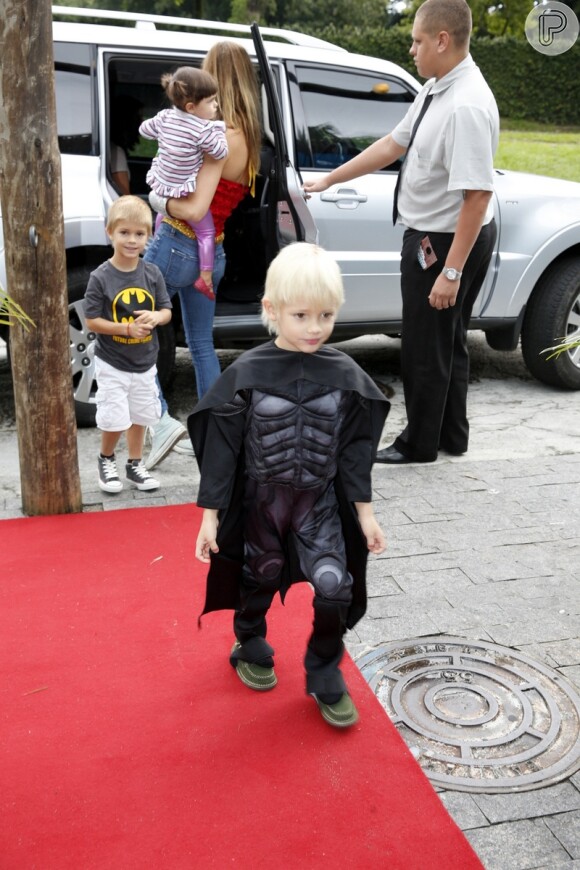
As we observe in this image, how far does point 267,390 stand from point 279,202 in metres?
2.67

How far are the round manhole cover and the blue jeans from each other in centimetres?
206

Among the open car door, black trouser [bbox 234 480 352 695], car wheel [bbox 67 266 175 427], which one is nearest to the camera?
black trouser [bbox 234 480 352 695]

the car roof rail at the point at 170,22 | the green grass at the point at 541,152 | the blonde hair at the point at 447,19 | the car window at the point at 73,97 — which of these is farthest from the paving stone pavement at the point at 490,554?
the green grass at the point at 541,152

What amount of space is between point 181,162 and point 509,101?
1148 inches

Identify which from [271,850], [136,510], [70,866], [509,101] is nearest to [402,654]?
[271,850]

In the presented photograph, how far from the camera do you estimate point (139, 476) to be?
476 cm

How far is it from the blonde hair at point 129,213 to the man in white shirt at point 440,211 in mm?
996

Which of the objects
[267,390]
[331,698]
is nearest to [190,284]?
[267,390]

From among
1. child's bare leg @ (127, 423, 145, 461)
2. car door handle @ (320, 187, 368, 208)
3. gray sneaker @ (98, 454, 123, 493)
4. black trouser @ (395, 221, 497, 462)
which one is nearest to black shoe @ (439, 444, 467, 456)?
black trouser @ (395, 221, 497, 462)

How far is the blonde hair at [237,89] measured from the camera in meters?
4.70

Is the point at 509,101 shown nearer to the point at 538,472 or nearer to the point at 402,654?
the point at 538,472

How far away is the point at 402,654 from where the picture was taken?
3.26 m

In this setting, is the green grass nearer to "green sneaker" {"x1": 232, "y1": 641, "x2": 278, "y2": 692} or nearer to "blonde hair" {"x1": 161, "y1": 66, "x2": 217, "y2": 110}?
"blonde hair" {"x1": 161, "y1": 66, "x2": 217, "y2": 110}

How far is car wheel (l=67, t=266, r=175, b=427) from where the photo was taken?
5.28 m
